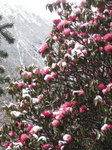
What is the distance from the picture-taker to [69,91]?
4277 millimetres

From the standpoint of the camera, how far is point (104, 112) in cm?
290

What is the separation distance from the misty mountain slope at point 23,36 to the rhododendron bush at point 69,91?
20.4 meters

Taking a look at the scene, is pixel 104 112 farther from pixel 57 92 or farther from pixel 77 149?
pixel 57 92

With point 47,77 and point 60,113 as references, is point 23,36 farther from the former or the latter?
point 60,113

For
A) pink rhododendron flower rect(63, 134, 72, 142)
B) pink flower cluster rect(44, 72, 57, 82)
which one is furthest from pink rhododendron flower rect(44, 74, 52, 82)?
pink rhododendron flower rect(63, 134, 72, 142)

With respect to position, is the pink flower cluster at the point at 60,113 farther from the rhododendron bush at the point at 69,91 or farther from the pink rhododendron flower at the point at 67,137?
the pink rhododendron flower at the point at 67,137

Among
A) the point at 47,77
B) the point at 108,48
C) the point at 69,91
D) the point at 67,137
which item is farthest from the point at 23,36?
the point at 67,137

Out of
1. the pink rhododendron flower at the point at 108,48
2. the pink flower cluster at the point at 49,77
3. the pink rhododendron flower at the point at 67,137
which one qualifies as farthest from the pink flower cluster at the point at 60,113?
the pink rhododendron flower at the point at 108,48

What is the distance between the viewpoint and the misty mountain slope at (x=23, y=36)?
3397cm

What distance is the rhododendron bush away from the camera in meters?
3.33

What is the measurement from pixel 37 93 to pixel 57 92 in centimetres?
40

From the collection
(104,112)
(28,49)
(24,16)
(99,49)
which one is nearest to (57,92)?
(99,49)

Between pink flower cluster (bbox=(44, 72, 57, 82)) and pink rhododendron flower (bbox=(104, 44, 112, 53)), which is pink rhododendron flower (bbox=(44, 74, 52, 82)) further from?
pink rhododendron flower (bbox=(104, 44, 112, 53))

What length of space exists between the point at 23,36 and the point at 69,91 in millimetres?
45969
